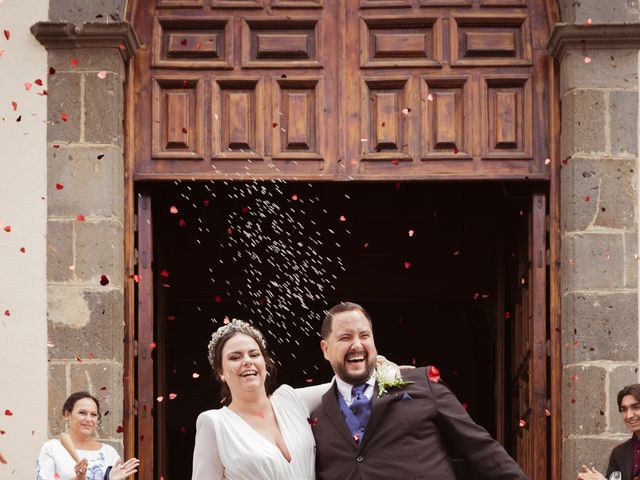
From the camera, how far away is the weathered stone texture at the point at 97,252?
865 cm

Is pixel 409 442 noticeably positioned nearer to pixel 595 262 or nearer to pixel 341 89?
pixel 595 262

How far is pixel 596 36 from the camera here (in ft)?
28.9

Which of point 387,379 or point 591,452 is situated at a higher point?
point 387,379

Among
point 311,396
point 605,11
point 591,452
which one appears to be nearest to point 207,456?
point 311,396

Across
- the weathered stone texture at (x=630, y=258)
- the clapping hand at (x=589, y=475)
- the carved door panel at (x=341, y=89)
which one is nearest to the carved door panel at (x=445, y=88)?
the carved door panel at (x=341, y=89)

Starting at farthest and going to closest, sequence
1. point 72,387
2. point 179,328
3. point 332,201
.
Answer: point 179,328 < point 332,201 < point 72,387

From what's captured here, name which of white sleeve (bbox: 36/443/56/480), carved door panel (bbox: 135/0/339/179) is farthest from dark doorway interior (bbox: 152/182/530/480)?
white sleeve (bbox: 36/443/56/480)

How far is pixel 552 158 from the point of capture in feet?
29.4

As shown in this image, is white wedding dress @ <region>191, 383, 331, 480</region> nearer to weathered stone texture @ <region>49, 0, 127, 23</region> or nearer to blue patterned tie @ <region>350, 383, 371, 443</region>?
blue patterned tie @ <region>350, 383, 371, 443</region>

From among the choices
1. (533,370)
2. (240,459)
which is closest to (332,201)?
(533,370)

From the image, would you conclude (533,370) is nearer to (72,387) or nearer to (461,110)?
(461,110)

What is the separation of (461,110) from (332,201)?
3282 millimetres

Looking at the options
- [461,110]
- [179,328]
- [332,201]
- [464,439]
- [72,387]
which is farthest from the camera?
[179,328]

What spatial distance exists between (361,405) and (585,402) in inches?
120
